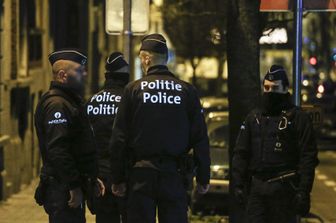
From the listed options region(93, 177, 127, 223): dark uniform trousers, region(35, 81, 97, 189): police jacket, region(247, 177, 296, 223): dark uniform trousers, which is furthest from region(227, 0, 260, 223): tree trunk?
region(35, 81, 97, 189): police jacket

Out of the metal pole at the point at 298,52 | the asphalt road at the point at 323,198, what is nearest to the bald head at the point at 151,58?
the metal pole at the point at 298,52

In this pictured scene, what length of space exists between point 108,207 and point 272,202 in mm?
1555

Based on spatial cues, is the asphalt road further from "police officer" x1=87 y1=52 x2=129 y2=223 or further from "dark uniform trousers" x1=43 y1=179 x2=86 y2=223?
"dark uniform trousers" x1=43 y1=179 x2=86 y2=223

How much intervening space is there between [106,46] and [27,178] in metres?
20.0

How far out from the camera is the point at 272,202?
7422mm

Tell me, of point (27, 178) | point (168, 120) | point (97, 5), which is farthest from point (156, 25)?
point (168, 120)

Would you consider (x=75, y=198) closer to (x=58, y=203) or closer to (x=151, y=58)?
(x=58, y=203)

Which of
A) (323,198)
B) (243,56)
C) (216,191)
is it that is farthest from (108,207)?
(323,198)

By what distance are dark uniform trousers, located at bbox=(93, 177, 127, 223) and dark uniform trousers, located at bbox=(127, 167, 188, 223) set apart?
1197 millimetres

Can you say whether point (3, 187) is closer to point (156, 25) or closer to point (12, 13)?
point (12, 13)

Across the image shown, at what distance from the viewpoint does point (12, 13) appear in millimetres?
15297

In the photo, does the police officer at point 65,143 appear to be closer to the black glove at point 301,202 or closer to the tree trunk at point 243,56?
the black glove at point 301,202

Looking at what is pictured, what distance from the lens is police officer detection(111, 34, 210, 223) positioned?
267 inches

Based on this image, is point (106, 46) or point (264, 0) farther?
point (106, 46)
